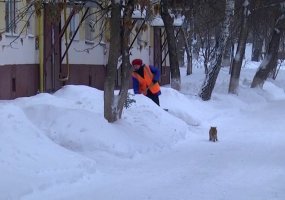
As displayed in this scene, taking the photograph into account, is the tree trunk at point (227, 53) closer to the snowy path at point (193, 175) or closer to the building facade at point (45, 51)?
the building facade at point (45, 51)

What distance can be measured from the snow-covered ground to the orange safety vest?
682 millimetres

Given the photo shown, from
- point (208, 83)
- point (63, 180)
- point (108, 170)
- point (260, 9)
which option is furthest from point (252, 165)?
point (260, 9)

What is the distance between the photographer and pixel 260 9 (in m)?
23.2

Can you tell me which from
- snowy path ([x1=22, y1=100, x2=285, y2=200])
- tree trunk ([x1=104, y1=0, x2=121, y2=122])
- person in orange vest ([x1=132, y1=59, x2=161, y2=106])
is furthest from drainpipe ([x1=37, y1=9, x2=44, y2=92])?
tree trunk ([x1=104, y1=0, x2=121, y2=122])

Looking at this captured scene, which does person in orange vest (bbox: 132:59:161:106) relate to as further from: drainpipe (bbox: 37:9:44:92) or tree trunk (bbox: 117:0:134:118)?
drainpipe (bbox: 37:9:44:92)

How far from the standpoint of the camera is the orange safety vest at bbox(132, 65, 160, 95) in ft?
44.0

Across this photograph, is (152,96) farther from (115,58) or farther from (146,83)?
(115,58)

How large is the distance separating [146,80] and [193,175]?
567 centimetres

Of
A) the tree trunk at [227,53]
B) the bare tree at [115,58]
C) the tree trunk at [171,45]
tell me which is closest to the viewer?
the bare tree at [115,58]

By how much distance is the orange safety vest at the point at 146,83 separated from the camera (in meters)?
13.4

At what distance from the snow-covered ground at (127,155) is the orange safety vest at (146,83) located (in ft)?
2.24

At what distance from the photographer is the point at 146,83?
44.7 feet

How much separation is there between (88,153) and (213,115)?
7803 mm

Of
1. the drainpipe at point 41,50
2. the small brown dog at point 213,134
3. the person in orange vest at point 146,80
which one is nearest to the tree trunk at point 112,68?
the small brown dog at point 213,134
